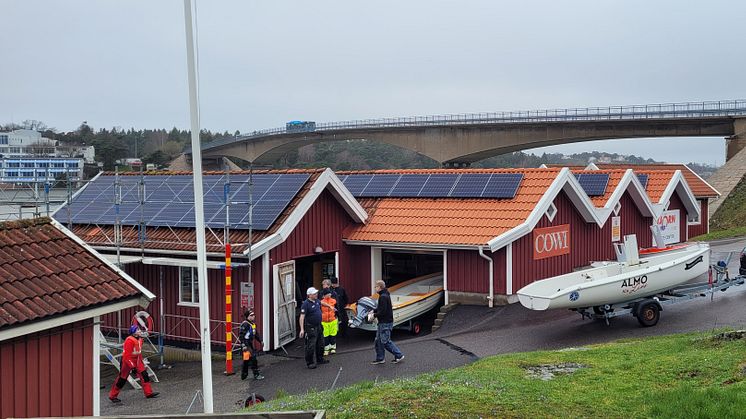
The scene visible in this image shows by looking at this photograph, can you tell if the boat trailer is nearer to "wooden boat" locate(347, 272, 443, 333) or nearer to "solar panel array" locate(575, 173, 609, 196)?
"wooden boat" locate(347, 272, 443, 333)

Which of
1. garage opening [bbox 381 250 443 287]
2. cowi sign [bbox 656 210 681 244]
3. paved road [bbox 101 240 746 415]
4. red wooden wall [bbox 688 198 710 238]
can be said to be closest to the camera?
paved road [bbox 101 240 746 415]

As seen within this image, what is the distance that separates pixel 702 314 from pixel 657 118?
1659 inches

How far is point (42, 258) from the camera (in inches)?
391

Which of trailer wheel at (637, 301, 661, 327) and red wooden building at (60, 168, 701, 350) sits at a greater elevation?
red wooden building at (60, 168, 701, 350)

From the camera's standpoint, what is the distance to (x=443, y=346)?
1572 cm

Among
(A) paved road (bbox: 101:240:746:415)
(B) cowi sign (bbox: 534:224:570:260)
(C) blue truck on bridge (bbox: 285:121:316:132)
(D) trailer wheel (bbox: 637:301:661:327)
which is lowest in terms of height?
(A) paved road (bbox: 101:240:746:415)

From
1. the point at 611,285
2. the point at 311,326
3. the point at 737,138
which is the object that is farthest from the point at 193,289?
the point at 737,138

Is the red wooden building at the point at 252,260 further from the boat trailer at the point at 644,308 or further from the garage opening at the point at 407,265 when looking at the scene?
the boat trailer at the point at 644,308

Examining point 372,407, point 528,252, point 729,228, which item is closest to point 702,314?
point 528,252

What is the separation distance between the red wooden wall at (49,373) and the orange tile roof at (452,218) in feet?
35.0

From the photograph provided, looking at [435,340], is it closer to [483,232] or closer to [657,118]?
[483,232]

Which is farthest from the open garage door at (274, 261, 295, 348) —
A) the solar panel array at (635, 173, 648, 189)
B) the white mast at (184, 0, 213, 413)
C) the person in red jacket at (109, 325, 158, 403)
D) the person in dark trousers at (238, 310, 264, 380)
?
the solar panel array at (635, 173, 648, 189)

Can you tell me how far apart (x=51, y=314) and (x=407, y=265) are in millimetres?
14480

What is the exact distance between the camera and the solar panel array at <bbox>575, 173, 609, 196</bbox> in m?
23.7
